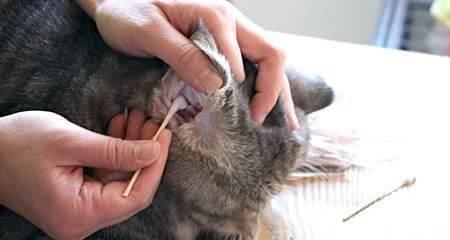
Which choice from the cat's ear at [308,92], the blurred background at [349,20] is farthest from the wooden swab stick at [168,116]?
the blurred background at [349,20]

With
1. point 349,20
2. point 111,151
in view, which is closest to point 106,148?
point 111,151

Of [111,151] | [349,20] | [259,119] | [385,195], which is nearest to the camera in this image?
[111,151]

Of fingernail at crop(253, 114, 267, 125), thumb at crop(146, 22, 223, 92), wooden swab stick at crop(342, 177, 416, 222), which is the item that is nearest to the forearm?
thumb at crop(146, 22, 223, 92)

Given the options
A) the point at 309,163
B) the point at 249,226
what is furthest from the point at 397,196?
the point at 249,226

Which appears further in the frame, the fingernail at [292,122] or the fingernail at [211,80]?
the fingernail at [292,122]

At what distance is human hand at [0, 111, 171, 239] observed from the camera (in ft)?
2.27

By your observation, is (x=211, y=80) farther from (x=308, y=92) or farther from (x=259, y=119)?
(x=308, y=92)

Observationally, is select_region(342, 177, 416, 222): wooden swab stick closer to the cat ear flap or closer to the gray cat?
the gray cat

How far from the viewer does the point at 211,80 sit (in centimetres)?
69

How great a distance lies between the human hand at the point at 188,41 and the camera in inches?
27.9

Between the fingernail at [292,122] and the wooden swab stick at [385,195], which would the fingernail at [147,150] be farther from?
the wooden swab stick at [385,195]

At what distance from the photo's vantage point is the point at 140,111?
A: 30.0 inches

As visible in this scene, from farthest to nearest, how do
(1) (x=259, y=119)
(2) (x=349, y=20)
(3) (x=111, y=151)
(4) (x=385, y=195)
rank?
(2) (x=349, y=20), (4) (x=385, y=195), (1) (x=259, y=119), (3) (x=111, y=151)

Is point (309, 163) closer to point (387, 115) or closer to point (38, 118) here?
point (387, 115)
